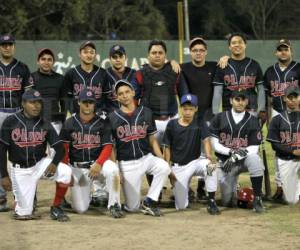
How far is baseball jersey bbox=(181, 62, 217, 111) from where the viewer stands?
307 inches

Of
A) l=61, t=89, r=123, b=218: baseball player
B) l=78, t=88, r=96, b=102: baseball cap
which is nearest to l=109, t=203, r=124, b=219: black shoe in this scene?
l=61, t=89, r=123, b=218: baseball player

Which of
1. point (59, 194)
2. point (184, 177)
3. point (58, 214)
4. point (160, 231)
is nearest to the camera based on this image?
point (160, 231)

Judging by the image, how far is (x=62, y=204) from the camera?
7.38 m

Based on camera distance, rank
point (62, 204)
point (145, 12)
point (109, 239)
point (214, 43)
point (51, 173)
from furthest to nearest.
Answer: point (145, 12), point (214, 43), point (62, 204), point (51, 173), point (109, 239)

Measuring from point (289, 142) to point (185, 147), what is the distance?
4.11 feet

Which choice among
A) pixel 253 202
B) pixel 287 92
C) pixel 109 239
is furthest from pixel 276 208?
pixel 109 239

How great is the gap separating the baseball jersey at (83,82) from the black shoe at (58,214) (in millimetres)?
1364

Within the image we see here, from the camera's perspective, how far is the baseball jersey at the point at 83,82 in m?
7.63

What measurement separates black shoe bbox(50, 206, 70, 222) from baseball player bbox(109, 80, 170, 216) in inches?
31.3

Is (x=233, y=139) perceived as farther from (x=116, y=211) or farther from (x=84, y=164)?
(x=84, y=164)

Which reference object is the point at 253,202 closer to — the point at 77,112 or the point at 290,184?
the point at 290,184

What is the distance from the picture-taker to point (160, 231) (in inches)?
242

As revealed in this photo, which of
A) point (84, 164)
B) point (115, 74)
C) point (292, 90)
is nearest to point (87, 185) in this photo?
point (84, 164)

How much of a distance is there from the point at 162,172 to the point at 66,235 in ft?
4.98
